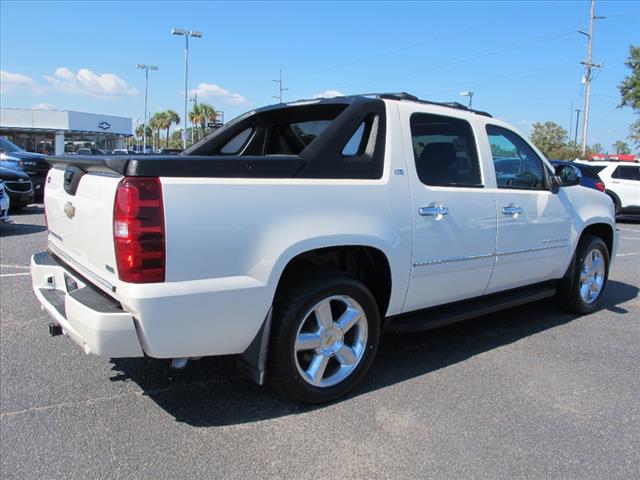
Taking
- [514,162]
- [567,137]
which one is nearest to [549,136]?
[567,137]

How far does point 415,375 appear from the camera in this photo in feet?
12.5

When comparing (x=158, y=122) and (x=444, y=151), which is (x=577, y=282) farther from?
(x=158, y=122)

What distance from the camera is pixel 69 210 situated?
330 centimetres

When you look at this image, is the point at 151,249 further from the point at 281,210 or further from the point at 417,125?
the point at 417,125

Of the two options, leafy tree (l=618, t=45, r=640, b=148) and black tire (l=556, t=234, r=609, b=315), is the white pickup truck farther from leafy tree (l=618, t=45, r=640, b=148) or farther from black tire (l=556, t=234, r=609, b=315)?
leafy tree (l=618, t=45, r=640, b=148)

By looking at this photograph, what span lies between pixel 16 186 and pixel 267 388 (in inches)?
404

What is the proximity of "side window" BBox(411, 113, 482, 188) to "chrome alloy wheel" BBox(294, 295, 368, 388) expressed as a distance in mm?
1036

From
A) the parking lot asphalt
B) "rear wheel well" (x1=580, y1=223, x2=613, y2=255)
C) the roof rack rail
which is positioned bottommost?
the parking lot asphalt

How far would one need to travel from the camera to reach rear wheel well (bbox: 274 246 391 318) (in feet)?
10.7

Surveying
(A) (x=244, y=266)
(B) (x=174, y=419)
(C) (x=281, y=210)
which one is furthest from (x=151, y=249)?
(B) (x=174, y=419)

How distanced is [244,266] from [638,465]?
2241 millimetres

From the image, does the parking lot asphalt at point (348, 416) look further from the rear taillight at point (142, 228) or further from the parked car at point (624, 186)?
the parked car at point (624, 186)

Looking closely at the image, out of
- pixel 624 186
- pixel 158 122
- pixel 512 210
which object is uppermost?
pixel 158 122

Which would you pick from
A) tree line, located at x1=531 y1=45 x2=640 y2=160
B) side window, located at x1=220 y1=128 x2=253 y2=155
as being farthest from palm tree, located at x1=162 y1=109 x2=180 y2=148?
side window, located at x1=220 y1=128 x2=253 y2=155
